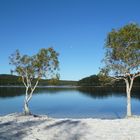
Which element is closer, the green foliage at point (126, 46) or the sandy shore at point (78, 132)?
the sandy shore at point (78, 132)

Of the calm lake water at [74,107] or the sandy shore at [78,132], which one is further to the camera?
the calm lake water at [74,107]

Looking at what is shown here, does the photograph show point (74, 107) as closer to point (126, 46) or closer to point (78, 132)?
point (126, 46)

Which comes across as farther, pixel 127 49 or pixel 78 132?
pixel 127 49

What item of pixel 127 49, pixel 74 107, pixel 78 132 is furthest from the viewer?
pixel 74 107

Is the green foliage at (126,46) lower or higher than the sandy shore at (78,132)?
higher

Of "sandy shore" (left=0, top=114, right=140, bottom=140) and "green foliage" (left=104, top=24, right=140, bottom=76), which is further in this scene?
"green foliage" (left=104, top=24, right=140, bottom=76)

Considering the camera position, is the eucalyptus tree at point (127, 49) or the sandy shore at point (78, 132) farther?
the eucalyptus tree at point (127, 49)

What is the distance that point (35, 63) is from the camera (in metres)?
33.3

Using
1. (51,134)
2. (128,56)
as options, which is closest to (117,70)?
(128,56)

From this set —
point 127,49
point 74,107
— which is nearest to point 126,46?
point 127,49

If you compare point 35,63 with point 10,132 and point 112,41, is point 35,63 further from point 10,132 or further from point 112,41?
point 10,132

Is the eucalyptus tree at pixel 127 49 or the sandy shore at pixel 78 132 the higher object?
the eucalyptus tree at pixel 127 49

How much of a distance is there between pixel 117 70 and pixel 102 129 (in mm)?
13196

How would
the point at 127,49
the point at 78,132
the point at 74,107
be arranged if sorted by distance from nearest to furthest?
the point at 78,132
the point at 127,49
the point at 74,107
